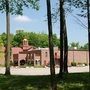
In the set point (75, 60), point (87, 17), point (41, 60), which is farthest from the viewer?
point (75, 60)

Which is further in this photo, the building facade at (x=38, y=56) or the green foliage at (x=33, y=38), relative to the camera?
the green foliage at (x=33, y=38)

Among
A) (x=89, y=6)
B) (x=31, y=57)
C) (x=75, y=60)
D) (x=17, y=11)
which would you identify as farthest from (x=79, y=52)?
(x=89, y=6)

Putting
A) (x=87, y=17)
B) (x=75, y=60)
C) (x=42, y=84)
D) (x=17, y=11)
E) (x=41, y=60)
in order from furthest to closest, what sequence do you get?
(x=75, y=60)
(x=41, y=60)
(x=17, y=11)
(x=87, y=17)
(x=42, y=84)

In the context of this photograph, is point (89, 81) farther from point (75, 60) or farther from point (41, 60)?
point (75, 60)

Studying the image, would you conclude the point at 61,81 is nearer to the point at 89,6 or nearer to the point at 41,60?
the point at 89,6

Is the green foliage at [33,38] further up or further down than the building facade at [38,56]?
further up

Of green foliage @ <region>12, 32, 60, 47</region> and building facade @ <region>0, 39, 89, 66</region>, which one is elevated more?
green foliage @ <region>12, 32, 60, 47</region>

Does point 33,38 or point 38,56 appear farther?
point 33,38

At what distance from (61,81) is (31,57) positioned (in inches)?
3779

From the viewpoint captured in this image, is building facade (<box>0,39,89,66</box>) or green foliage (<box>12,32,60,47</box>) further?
green foliage (<box>12,32,60,47</box>)

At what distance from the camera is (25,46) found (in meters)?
137

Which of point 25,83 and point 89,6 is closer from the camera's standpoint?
point 25,83

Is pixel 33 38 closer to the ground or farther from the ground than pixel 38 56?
farther from the ground

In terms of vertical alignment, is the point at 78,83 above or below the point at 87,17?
below
